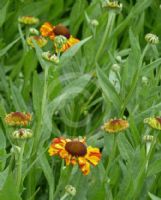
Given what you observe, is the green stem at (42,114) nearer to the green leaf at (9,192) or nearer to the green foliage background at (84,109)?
the green foliage background at (84,109)

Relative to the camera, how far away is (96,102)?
1837 mm

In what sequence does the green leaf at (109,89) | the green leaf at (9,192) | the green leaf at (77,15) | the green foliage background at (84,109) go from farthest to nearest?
the green leaf at (77,15) → the green leaf at (109,89) → the green foliage background at (84,109) → the green leaf at (9,192)

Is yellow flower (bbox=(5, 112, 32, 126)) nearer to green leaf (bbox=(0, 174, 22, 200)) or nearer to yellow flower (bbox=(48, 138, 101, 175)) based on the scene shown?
yellow flower (bbox=(48, 138, 101, 175))

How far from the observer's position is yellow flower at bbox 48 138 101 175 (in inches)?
49.1

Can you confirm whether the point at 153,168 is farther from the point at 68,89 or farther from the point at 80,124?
the point at 80,124

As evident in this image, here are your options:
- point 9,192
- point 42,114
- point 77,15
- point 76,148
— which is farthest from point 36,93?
point 77,15

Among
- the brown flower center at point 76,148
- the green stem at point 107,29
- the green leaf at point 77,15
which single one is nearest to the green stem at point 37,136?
the brown flower center at point 76,148

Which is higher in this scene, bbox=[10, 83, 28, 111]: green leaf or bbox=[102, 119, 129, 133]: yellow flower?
bbox=[102, 119, 129, 133]: yellow flower

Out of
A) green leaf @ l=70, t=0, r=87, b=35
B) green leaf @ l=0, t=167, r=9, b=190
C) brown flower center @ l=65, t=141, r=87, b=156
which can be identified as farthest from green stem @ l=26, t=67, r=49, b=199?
green leaf @ l=70, t=0, r=87, b=35

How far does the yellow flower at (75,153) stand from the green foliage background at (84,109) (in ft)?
0.09

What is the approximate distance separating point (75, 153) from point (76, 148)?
0.01 metres

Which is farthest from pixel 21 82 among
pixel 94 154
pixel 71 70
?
pixel 94 154

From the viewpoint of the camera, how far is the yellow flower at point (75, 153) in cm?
125

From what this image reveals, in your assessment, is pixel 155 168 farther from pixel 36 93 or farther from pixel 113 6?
pixel 113 6
